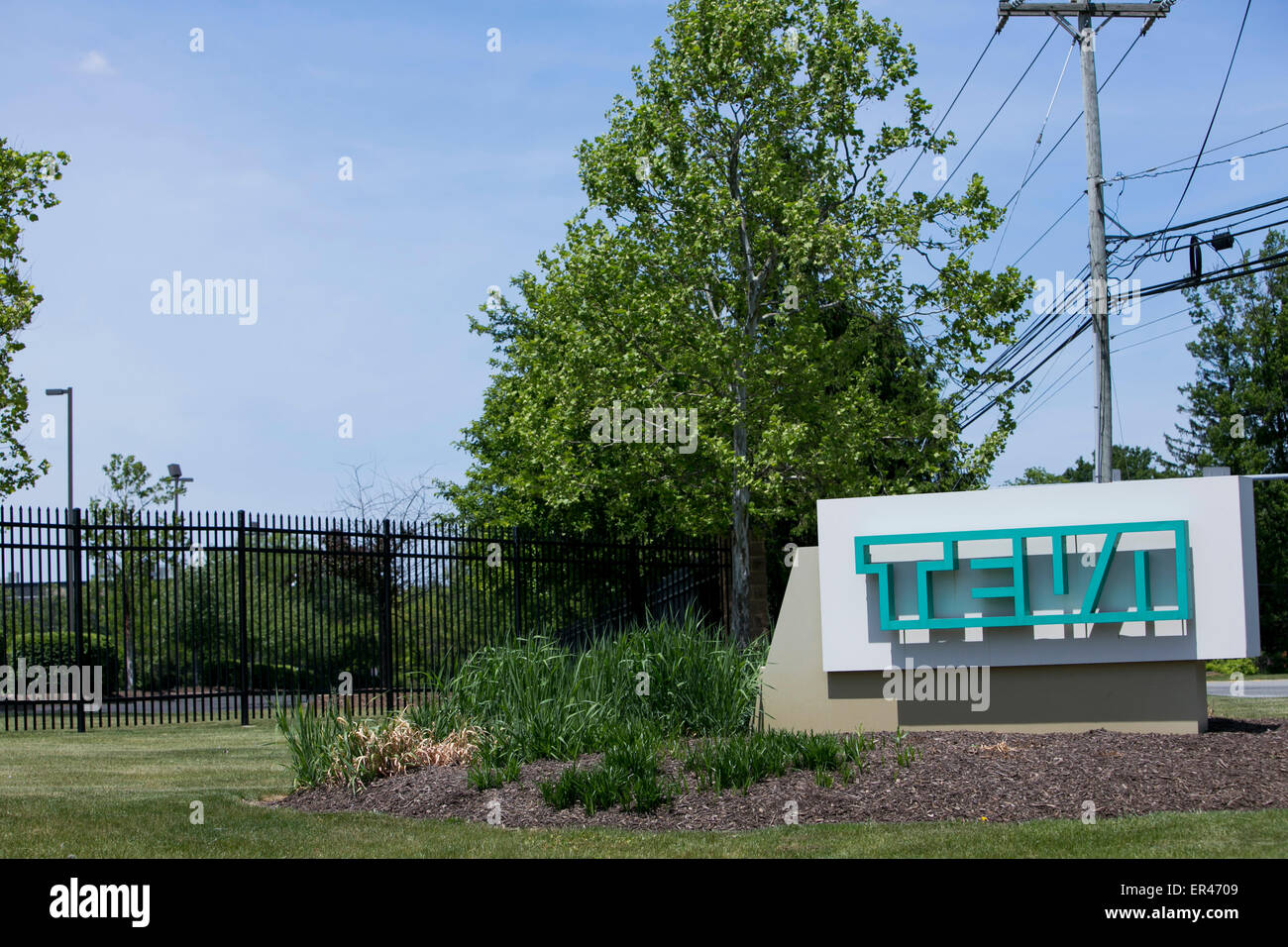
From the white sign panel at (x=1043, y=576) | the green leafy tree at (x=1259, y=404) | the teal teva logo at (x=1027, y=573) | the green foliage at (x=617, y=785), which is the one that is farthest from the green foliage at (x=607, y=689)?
the green leafy tree at (x=1259, y=404)

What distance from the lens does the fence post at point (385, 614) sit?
54.2ft

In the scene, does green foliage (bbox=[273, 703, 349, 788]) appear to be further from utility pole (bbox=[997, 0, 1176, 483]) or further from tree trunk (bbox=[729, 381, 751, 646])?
utility pole (bbox=[997, 0, 1176, 483])

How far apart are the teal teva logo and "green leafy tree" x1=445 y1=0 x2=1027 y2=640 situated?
615 cm

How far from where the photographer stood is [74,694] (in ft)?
49.8

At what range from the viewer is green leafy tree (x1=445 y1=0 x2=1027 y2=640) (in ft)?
60.7

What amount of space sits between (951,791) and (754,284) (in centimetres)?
1185

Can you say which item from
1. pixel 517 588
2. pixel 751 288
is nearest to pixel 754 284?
pixel 751 288

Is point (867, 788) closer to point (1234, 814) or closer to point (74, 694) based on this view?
point (1234, 814)

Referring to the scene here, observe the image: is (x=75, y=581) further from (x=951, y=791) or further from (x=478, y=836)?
(x=951, y=791)

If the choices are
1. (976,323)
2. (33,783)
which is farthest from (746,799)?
(976,323)

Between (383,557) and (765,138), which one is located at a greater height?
(765,138)

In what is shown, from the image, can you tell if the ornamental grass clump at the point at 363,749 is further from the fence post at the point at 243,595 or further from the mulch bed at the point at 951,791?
the fence post at the point at 243,595

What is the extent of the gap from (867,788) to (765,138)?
12.4 m

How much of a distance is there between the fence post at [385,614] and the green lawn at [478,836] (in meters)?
6.47
